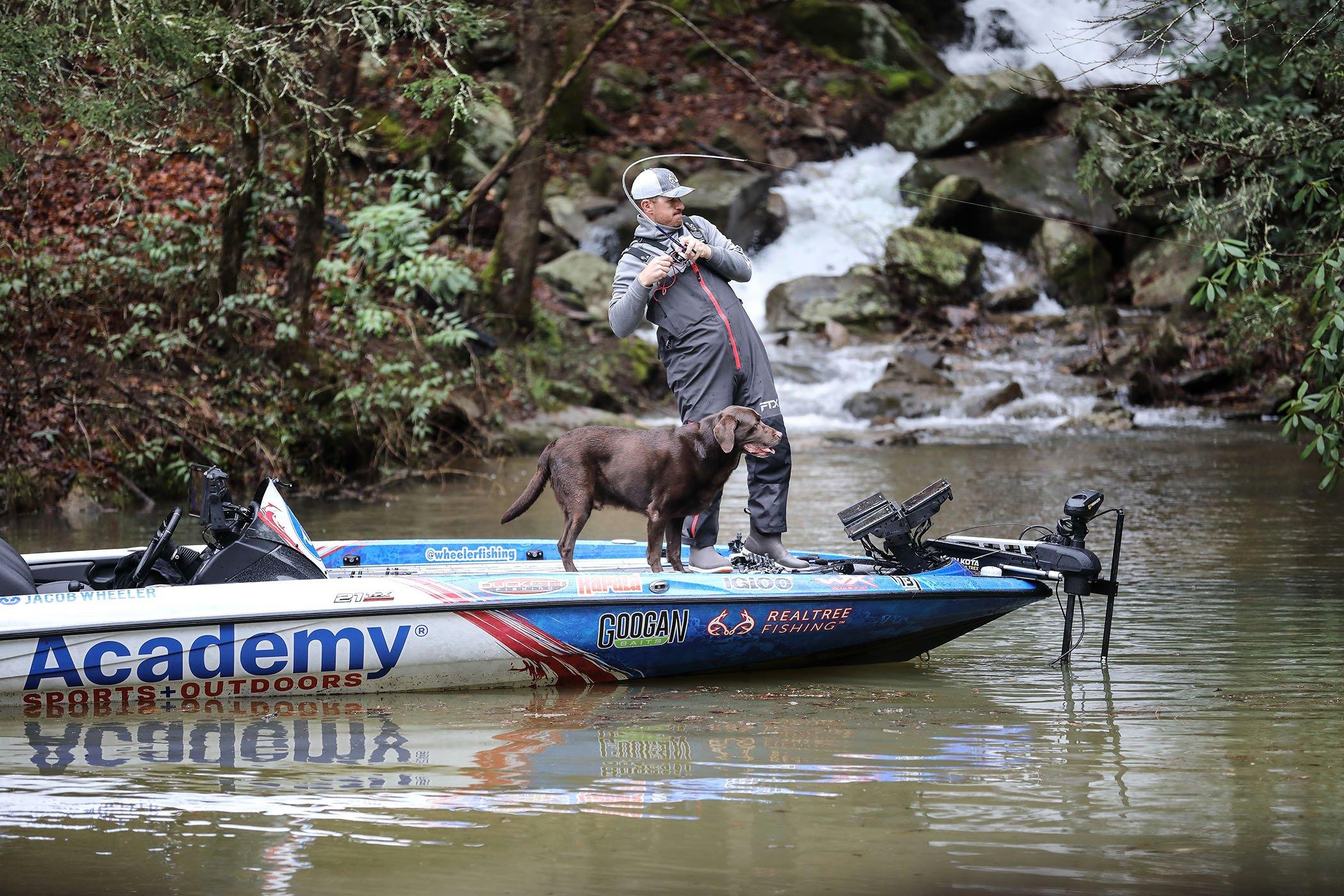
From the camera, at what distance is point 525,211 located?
1712 cm

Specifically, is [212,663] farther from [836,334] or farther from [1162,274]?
[1162,274]

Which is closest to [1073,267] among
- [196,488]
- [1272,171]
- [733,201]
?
[733,201]

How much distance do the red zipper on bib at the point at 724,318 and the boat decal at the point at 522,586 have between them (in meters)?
1.43

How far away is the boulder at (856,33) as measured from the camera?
27.5 metres

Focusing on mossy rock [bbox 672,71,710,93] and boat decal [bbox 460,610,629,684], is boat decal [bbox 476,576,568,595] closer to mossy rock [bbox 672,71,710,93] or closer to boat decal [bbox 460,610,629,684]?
boat decal [bbox 460,610,629,684]

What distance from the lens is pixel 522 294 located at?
56.2ft

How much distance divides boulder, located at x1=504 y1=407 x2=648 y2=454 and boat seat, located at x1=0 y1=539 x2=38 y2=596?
917 cm

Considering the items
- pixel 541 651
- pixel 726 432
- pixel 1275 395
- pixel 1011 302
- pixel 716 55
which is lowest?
pixel 541 651

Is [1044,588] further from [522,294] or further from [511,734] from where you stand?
[522,294]

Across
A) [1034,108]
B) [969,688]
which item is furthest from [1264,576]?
[1034,108]

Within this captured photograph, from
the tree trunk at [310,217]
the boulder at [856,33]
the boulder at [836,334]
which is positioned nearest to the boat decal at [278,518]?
the tree trunk at [310,217]

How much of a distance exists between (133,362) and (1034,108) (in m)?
17.2

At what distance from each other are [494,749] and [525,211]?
12.7 m

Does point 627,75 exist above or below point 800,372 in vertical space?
above
